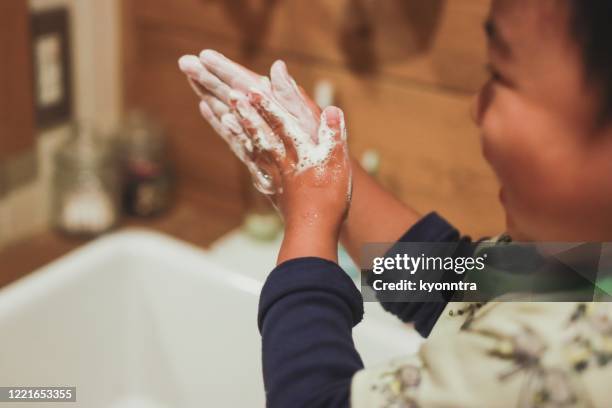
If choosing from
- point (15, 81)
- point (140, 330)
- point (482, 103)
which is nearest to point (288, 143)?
point (482, 103)

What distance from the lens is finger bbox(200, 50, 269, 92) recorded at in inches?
20.4

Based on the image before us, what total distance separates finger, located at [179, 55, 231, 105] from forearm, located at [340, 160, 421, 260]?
123mm

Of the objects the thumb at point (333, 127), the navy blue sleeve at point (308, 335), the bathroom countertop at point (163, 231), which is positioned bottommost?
the navy blue sleeve at point (308, 335)

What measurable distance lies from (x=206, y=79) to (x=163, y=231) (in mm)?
642

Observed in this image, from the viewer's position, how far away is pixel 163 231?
1.15 meters

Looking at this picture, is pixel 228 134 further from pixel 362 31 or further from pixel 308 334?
pixel 362 31

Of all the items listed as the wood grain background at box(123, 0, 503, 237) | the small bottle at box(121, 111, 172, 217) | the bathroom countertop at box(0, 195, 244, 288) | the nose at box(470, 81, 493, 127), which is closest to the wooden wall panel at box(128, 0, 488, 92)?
the wood grain background at box(123, 0, 503, 237)

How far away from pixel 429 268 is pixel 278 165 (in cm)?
16

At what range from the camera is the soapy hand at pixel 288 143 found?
0.47 meters

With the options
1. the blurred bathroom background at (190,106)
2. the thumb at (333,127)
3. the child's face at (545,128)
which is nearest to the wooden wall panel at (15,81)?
the blurred bathroom background at (190,106)

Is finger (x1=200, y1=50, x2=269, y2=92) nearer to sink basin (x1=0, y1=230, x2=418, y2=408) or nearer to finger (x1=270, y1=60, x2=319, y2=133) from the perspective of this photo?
finger (x1=270, y1=60, x2=319, y2=133)

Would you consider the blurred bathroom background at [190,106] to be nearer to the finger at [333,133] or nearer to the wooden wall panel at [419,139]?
the wooden wall panel at [419,139]

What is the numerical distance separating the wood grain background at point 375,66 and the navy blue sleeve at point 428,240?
21 cm

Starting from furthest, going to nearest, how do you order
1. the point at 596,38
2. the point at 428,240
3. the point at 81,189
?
the point at 81,189 < the point at 428,240 < the point at 596,38
